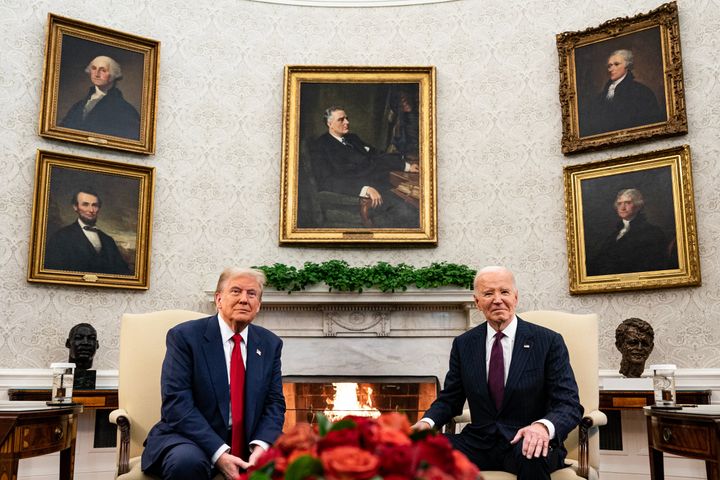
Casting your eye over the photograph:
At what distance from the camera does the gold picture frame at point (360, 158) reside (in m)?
6.57

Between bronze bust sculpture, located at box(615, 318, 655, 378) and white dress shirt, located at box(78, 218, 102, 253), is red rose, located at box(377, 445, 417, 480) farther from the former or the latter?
white dress shirt, located at box(78, 218, 102, 253)

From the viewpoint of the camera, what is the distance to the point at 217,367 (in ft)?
10.8

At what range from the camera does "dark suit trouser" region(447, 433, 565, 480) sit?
117 inches

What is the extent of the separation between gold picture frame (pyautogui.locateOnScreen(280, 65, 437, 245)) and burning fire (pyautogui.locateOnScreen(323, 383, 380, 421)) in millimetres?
1439

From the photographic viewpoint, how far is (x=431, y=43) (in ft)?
22.9

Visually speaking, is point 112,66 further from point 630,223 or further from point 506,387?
point 630,223

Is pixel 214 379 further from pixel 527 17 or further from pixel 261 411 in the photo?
pixel 527 17

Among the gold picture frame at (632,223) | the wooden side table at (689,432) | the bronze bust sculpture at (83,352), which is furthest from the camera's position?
the gold picture frame at (632,223)

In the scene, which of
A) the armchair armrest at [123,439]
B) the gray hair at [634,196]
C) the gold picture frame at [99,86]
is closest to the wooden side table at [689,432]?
the gray hair at [634,196]

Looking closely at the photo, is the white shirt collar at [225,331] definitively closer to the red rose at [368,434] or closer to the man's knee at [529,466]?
the man's knee at [529,466]

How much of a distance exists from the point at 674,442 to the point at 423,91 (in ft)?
14.5

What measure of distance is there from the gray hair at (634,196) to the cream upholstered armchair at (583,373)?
246 centimetres

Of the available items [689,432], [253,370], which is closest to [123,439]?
[253,370]

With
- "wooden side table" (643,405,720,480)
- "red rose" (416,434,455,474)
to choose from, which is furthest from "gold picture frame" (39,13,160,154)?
"red rose" (416,434,455,474)
